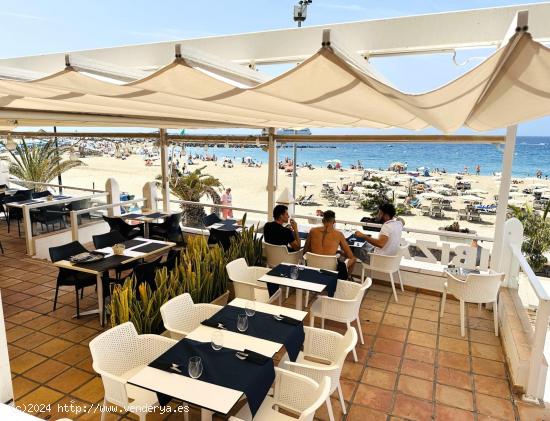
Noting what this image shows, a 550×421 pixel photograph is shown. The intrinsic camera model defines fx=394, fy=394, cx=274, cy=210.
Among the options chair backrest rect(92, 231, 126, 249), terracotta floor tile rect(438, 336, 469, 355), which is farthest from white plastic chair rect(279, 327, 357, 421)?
chair backrest rect(92, 231, 126, 249)

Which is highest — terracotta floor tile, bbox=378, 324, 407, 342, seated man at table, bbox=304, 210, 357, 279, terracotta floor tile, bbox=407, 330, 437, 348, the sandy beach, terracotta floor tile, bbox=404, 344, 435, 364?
seated man at table, bbox=304, 210, 357, 279

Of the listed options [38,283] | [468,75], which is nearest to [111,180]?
[38,283]

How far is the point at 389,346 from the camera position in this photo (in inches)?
185

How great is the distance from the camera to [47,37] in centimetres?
1847

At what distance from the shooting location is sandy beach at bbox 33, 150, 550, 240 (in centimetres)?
2892

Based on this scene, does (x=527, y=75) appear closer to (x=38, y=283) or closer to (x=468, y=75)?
(x=468, y=75)

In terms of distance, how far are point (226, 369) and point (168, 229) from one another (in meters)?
5.73

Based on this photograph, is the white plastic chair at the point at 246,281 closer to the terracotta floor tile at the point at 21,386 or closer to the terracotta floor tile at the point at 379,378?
the terracotta floor tile at the point at 379,378

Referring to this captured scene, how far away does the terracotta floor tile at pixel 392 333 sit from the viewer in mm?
4930

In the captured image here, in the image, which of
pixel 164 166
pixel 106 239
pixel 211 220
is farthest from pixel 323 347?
pixel 164 166

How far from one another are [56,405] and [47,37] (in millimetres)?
19912

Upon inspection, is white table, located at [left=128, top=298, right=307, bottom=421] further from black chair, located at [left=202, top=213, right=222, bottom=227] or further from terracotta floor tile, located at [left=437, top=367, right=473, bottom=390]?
black chair, located at [left=202, top=213, right=222, bottom=227]

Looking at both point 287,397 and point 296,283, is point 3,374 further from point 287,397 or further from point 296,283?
point 296,283

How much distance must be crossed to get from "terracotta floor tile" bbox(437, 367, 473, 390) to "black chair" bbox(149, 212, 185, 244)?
5.67 metres
